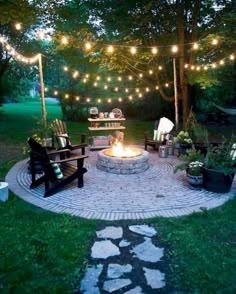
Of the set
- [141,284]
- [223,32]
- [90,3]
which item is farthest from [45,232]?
[90,3]

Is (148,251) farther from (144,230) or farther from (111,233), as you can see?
(111,233)

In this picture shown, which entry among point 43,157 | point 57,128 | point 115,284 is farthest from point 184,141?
point 115,284

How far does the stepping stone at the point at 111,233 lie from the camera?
334cm

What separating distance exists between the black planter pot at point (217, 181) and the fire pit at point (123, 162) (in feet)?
4.97

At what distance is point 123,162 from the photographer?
18.9 ft

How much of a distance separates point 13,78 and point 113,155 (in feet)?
52.4

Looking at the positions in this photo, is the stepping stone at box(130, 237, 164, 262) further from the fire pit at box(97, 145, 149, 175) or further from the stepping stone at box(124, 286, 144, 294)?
the fire pit at box(97, 145, 149, 175)

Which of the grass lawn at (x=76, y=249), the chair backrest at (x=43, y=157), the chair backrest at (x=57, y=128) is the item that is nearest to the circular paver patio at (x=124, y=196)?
the grass lawn at (x=76, y=249)

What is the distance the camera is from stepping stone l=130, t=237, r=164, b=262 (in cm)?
290

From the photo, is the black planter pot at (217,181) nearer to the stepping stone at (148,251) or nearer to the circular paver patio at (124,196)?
the circular paver patio at (124,196)

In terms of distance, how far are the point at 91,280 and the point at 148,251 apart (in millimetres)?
761

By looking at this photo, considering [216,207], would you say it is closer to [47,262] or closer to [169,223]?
[169,223]

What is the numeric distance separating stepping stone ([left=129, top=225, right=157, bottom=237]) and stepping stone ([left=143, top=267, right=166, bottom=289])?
70 cm

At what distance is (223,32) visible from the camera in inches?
275
